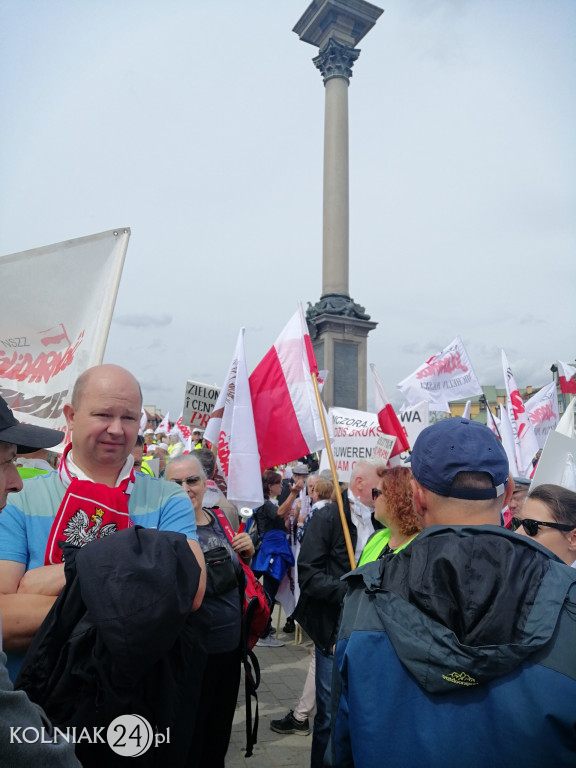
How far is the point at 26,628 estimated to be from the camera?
169 centimetres

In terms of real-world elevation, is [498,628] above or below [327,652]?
above

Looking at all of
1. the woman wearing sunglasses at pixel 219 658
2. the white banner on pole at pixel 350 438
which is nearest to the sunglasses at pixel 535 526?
the woman wearing sunglasses at pixel 219 658

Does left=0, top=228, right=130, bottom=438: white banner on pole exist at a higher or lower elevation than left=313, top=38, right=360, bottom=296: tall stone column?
lower

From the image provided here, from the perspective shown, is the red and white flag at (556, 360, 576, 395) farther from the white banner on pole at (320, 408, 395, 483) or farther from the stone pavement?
the stone pavement

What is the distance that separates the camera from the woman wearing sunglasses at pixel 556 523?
9.01 feet

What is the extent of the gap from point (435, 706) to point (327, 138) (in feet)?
86.9

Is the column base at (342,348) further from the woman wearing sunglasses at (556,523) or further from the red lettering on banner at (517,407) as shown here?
the woman wearing sunglasses at (556,523)

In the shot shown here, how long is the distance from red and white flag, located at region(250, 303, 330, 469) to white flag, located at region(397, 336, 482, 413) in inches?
249

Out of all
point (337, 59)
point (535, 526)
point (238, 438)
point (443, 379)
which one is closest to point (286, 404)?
point (238, 438)

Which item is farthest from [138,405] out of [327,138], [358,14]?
[358,14]

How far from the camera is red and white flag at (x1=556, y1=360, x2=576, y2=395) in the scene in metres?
10.5

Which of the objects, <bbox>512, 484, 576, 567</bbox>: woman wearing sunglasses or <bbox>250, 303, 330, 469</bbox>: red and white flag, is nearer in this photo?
<bbox>512, 484, 576, 567</bbox>: woman wearing sunglasses

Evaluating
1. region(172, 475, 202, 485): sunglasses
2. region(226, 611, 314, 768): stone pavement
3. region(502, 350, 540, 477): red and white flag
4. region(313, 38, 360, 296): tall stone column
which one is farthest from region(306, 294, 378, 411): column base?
region(172, 475, 202, 485): sunglasses

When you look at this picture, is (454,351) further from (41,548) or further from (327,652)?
(41,548)
